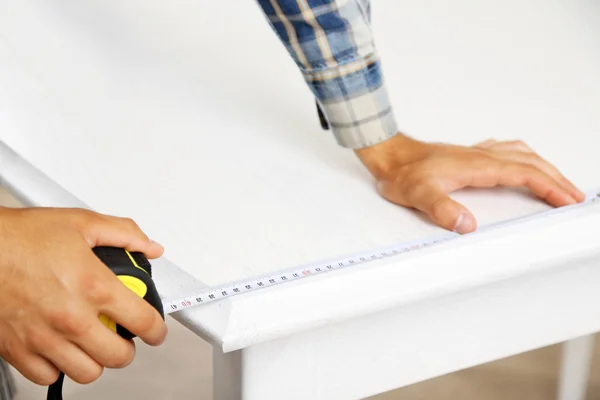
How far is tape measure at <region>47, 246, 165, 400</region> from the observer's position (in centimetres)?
50

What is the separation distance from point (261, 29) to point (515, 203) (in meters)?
0.70

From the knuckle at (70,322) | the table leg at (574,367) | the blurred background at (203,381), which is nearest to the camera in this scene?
the knuckle at (70,322)

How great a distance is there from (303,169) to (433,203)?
0.56ft

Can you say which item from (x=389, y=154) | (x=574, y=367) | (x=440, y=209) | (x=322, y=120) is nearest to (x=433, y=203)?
(x=440, y=209)

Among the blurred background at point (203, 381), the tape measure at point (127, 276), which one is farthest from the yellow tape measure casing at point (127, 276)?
the blurred background at point (203, 381)

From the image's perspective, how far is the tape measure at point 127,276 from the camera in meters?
0.50

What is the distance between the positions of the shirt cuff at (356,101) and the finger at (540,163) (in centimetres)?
12

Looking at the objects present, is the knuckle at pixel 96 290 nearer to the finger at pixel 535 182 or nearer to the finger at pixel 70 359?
the finger at pixel 70 359

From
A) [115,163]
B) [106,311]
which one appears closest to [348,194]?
[115,163]

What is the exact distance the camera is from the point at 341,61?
83 cm

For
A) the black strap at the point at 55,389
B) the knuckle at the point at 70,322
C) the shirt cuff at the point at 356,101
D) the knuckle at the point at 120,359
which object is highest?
the knuckle at the point at 70,322

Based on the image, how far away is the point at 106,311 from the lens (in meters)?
0.48

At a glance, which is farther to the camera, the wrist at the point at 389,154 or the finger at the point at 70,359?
the wrist at the point at 389,154

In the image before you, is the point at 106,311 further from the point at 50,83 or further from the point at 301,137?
the point at 50,83
